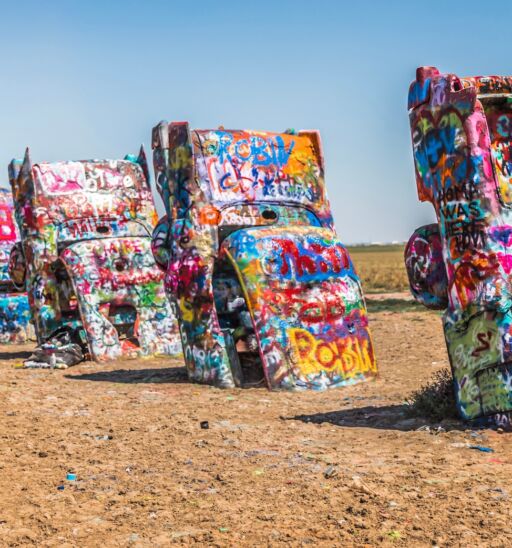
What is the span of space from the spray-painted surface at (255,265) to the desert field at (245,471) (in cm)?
52

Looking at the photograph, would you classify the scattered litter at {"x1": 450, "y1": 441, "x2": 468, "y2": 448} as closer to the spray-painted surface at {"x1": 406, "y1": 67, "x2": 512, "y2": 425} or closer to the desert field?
the desert field

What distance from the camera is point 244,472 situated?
5.91 metres

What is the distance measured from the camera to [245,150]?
1054 cm

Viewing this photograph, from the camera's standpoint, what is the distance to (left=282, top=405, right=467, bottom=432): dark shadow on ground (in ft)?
22.9

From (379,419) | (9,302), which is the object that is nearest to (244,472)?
(379,419)

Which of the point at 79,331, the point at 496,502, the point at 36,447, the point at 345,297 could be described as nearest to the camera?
the point at 496,502

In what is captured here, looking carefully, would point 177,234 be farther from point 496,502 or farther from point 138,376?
point 496,502

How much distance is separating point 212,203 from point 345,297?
1878 mm

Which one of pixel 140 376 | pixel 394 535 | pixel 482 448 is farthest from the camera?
pixel 140 376

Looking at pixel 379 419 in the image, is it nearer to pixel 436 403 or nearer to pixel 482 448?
pixel 436 403

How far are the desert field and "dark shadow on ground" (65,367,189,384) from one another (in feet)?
3.66

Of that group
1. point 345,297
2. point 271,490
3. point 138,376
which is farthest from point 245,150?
point 271,490

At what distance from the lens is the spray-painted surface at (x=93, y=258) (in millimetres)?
12859

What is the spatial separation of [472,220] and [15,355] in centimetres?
997
